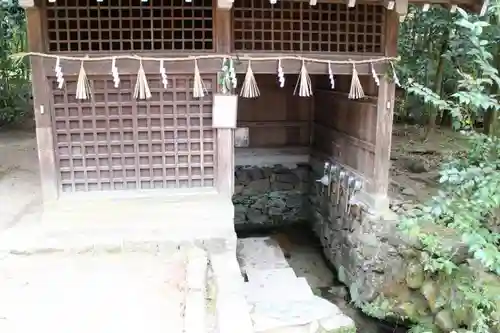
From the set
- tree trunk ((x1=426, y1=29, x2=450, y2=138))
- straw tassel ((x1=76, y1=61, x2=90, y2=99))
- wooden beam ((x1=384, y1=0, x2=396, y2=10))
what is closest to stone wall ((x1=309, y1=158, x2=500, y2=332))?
wooden beam ((x1=384, y1=0, x2=396, y2=10))

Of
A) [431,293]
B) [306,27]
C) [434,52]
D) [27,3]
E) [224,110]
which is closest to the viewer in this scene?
[27,3]

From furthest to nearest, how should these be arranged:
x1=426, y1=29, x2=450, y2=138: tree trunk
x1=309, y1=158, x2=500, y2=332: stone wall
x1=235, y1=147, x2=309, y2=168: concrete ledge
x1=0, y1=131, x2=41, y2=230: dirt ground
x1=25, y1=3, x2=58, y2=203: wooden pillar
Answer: x1=426, y1=29, x2=450, y2=138: tree trunk, x1=235, y1=147, x2=309, y2=168: concrete ledge, x1=0, y1=131, x2=41, y2=230: dirt ground, x1=25, y1=3, x2=58, y2=203: wooden pillar, x1=309, y1=158, x2=500, y2=332: stone wall

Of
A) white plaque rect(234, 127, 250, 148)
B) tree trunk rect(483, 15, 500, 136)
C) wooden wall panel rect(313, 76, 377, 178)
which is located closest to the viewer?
wooden wall panel rect(313, 76, 377, 178)

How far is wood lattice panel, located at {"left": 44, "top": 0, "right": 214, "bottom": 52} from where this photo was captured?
211 inches

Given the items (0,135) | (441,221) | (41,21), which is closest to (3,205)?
(41,21)

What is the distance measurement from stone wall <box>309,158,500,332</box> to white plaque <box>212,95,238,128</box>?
2410 mm

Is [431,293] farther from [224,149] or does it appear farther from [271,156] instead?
[271,156]

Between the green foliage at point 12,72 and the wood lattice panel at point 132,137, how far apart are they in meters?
8.29

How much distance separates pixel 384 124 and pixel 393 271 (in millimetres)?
1925

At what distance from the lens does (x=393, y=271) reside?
5.94 meters

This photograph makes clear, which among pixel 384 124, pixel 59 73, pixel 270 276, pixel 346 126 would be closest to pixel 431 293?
pixel 270 276

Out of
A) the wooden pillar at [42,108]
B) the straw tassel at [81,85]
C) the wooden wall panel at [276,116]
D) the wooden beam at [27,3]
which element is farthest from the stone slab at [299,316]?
the wooden wall panel at [276,116]

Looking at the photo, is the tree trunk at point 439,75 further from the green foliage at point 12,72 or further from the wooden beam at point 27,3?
the green foliage at point 12,72

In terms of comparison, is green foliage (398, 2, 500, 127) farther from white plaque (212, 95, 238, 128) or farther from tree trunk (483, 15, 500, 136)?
white plaque (212, 95, 238, 128)
